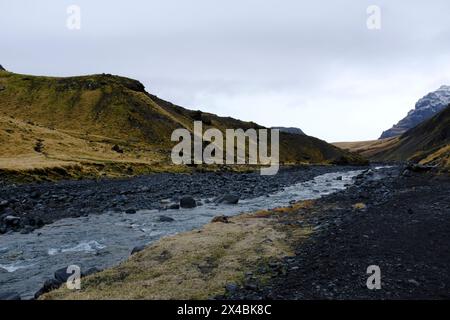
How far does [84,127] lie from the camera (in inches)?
4921

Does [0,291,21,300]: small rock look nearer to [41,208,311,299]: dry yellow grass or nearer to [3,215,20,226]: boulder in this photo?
[41,208,311,299]: dry yellow grass

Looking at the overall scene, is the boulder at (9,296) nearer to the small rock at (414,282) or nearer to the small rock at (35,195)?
the small rock at (414,282)

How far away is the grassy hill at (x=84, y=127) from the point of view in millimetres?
68938

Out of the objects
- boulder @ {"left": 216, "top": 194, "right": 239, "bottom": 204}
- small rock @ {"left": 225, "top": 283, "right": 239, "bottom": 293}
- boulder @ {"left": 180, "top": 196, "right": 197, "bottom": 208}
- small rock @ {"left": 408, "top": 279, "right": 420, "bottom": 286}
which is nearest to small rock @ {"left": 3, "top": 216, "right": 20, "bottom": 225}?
boulder @ {"left": 180, "top": 196, "right": 197, "bottom": 208}

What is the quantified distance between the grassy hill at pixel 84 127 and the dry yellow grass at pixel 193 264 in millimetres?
41457

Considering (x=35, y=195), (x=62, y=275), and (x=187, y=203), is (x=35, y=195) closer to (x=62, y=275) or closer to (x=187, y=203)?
(x=187, y=203)

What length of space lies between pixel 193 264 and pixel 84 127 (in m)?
116

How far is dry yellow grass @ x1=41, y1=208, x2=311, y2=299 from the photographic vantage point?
46.2ft

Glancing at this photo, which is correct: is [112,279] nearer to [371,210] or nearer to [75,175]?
[371,210]

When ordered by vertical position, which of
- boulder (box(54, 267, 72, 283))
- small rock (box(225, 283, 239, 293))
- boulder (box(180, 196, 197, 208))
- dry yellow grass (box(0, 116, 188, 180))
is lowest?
boulder (box(54, 267, 72, 283))

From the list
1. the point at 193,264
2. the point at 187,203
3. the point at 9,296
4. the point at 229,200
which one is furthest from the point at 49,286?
the point at 229,200

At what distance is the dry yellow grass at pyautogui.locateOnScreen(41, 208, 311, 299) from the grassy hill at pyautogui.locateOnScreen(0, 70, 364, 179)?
41457 mm

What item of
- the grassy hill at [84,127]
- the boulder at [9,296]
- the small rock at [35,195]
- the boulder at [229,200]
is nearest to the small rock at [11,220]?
the small rock at [35,195]
